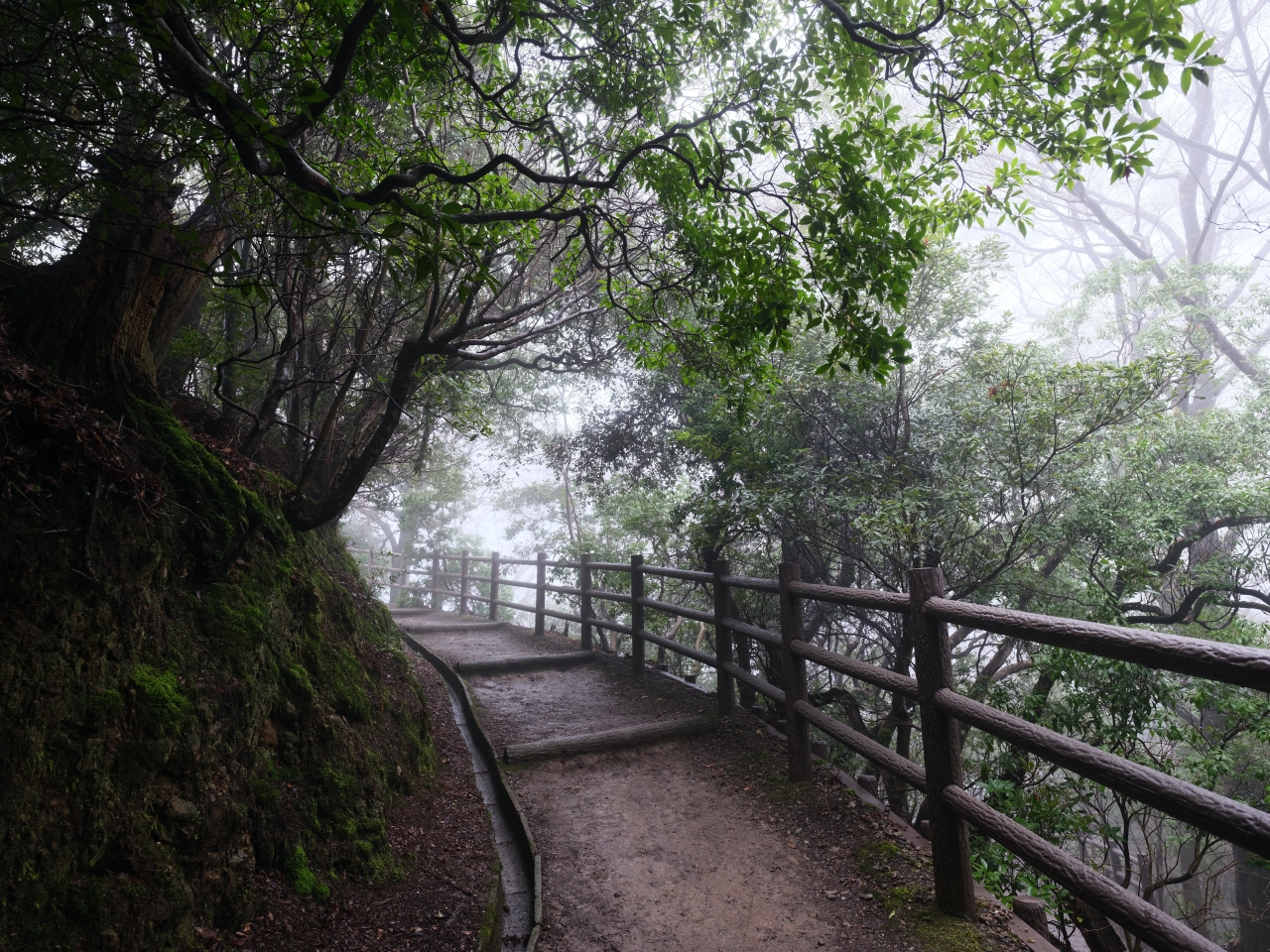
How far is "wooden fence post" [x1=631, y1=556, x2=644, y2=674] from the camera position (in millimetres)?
7141

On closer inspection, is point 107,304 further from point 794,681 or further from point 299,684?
point 794,681

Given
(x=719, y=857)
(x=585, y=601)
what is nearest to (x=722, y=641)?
(x=719, y=857)

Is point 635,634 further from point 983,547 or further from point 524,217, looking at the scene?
point 524,217

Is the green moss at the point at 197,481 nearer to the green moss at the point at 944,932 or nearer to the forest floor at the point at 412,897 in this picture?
the forest floor at the point at 412,897

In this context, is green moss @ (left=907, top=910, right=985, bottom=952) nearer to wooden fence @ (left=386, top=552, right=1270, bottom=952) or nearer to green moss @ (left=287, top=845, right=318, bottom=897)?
wooden fence @ (left=386, top=552, right=1270, bottom=952)

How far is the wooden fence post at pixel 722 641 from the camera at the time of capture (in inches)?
214

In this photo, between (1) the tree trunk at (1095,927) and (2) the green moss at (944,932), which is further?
(1) the tree trunk at (1095,927)

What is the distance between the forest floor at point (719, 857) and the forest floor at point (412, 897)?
382 mm

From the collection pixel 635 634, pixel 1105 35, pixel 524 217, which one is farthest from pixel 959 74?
pixel 635 634

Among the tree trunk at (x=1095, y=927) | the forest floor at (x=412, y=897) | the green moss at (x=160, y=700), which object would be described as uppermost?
the green moss at (x=160, y=700)

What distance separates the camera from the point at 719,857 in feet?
12.2

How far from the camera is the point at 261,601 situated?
3.35m

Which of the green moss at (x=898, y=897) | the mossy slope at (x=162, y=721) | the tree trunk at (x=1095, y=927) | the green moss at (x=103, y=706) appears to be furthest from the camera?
the tree trunk at (x=1095, y=927)

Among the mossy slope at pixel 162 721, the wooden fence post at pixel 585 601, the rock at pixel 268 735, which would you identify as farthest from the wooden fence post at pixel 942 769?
the wooden fence post at pixel 585 601
